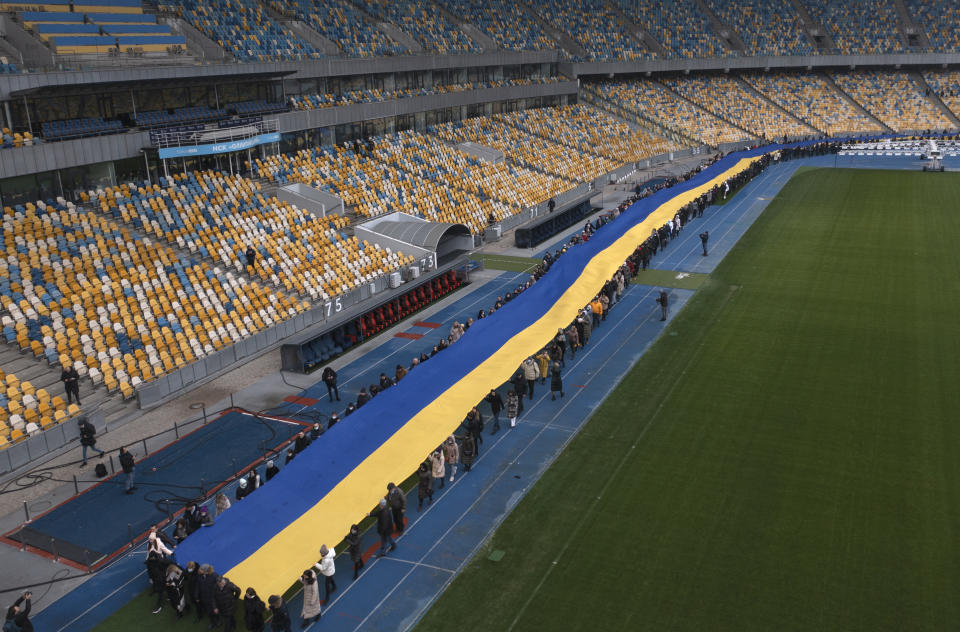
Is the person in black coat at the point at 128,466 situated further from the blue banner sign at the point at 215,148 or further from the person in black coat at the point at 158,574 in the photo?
the blue banner sign at the point at 215,148

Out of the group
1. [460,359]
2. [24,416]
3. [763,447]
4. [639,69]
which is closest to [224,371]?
[24,416]

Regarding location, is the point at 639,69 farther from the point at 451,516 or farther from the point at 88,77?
the point at 451,516

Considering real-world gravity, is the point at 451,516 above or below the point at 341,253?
below

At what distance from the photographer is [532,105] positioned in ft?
243

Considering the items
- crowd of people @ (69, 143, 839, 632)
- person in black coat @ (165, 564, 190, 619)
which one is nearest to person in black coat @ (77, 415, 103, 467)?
crowd of people @ (69, 143, 839, 632)

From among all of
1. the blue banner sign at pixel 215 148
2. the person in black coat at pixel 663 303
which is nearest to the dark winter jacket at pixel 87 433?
the blue banner sign at pixel 215 148

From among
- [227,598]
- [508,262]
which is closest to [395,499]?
[227,598]

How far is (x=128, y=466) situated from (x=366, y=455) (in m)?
6.64

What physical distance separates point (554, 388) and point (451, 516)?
23.7ft

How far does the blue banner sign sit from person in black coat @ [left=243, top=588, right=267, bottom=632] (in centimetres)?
2577

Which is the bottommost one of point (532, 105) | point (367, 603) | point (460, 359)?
point (367, 603)

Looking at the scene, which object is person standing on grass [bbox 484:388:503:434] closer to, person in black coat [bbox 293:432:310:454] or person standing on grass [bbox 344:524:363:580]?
person in black coat [bbox 293:432:310:454]

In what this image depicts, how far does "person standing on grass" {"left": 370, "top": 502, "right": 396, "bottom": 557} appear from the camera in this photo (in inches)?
669

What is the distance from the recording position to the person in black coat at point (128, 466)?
66.7 ft
